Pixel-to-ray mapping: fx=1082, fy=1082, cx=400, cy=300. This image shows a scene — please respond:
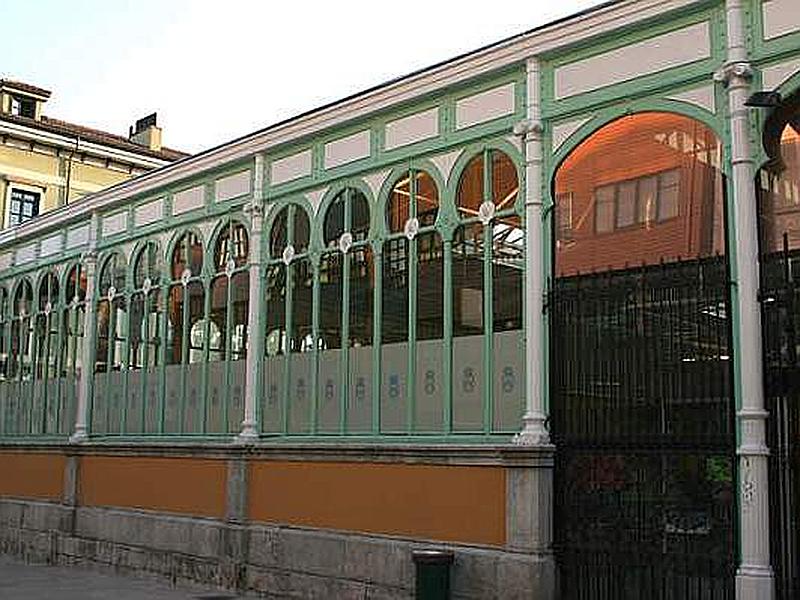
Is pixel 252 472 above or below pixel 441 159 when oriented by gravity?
below

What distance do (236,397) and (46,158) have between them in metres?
22.1

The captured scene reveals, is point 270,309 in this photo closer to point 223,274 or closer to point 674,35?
point 223,274

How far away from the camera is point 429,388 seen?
1359 cm

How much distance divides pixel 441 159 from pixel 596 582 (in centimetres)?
562

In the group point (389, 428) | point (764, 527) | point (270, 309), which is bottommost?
point (764, 527)

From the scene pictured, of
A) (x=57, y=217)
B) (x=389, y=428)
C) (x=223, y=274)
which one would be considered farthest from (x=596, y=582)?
(x=57, y=217)

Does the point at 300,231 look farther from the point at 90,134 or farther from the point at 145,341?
the point at 90,134

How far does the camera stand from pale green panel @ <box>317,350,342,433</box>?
587 inches

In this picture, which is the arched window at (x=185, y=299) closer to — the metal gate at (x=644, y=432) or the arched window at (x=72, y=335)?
the arched window at (x=72, y=335)

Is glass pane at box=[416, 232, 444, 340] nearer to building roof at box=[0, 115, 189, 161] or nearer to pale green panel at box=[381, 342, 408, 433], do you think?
pale green panel at box=[381, 342, 408, 433]

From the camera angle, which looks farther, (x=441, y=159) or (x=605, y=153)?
(x=441, y=159)

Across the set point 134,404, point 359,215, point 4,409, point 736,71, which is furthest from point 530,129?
point 4,409

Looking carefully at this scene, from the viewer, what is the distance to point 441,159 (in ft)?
45.8

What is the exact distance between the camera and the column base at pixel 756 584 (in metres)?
10.0
